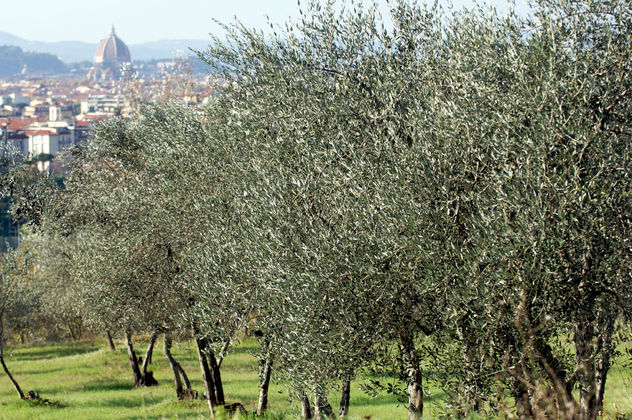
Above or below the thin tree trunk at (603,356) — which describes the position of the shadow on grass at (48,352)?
below

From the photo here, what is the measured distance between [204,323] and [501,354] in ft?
20.7

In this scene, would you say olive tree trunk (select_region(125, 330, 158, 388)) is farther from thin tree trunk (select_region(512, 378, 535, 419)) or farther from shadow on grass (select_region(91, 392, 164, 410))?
thin tree trunk (select_region(512, 378, 535, 419))

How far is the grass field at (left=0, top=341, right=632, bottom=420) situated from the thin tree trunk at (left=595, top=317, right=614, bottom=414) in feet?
1.73

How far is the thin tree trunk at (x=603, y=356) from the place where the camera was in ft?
39.3

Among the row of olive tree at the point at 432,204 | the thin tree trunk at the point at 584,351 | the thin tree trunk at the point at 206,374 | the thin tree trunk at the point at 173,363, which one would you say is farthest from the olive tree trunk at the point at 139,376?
the thin tree trunk at the point at 584,351

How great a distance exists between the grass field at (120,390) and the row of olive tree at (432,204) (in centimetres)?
239

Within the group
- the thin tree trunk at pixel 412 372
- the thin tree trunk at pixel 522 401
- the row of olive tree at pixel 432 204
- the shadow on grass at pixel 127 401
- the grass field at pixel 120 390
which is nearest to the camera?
the thin tree trunk at pixel 522 401

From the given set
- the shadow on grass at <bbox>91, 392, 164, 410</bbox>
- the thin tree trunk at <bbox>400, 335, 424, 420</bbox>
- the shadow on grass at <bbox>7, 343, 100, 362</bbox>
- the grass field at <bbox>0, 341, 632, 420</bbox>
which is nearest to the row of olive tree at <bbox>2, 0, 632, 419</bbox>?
the thin tree trunk at <bbox>400, 335, 424, 420</bbox>

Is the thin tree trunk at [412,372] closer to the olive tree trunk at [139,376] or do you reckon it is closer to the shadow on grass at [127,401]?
the shadow on grass at [127,401]

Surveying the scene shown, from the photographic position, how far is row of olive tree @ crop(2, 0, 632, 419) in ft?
34.6

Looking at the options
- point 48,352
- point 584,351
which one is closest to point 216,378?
point 584,351

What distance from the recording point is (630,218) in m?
10.8

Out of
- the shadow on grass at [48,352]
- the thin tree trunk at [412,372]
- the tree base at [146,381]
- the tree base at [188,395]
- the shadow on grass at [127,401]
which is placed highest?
the thin tree trunk at [412,372]

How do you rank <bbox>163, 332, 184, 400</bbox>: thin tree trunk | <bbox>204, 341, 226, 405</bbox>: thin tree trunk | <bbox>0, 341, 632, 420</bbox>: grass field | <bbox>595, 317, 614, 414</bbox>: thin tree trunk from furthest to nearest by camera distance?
<bbox>163, 332, 184, 400</bbox>: thin tree trunk, <bbox>0, 341, 632, 420</bbox>: grass field, <bbox>204, 341, 226, 405</bbox>: thin tree trunk, <bbox>595, 317, 614, 414</bbox>: thin tree trunk
